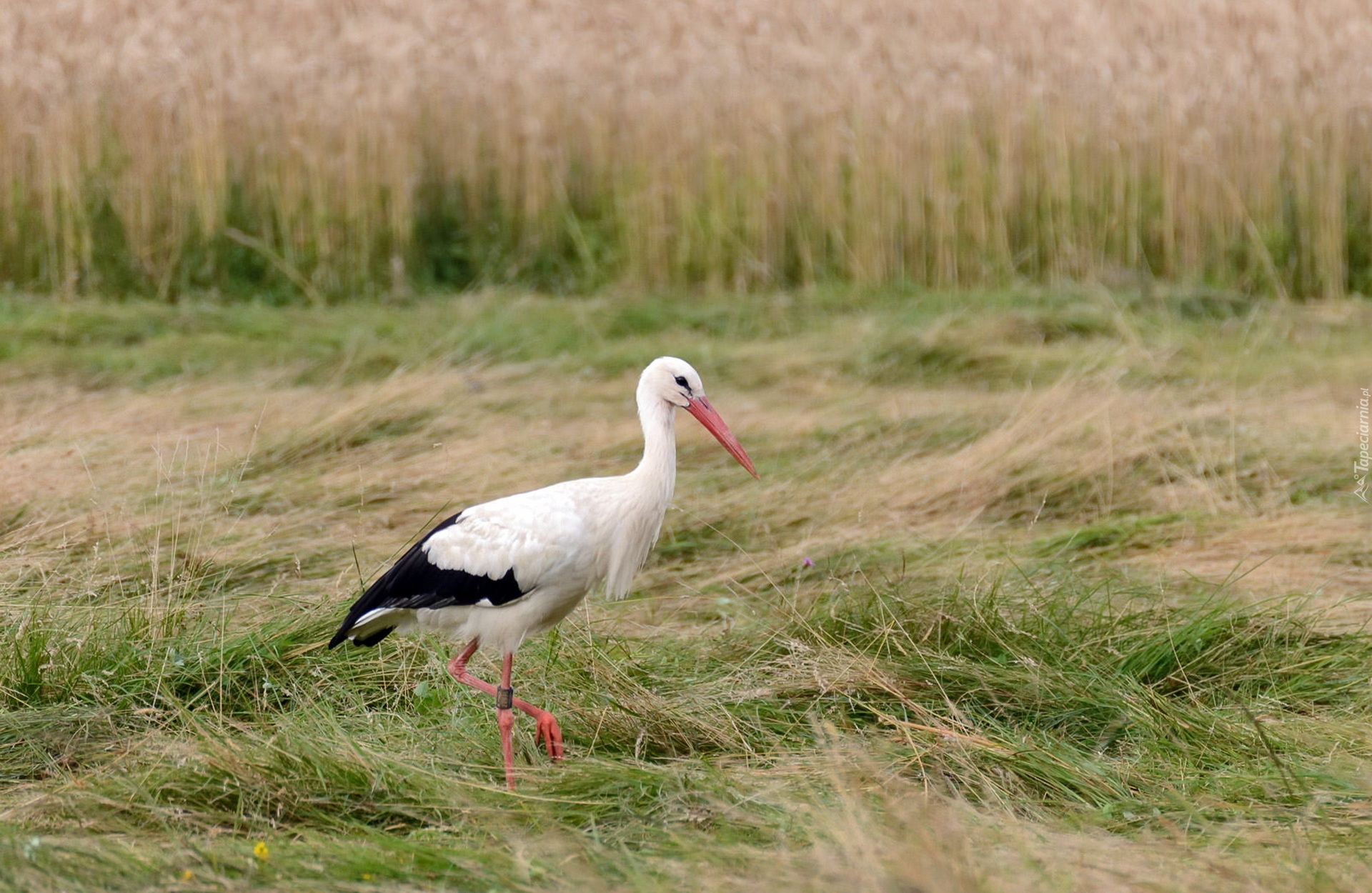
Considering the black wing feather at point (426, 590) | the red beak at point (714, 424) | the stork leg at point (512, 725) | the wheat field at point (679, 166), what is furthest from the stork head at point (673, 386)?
the wheat field at point (679, 166)

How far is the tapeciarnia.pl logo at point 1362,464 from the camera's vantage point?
4.75 m

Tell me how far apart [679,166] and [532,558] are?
5.92 m

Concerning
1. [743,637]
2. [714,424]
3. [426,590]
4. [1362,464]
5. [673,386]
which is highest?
[673,386]

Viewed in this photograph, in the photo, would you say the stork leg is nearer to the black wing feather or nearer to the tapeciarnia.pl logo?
the black wing feather

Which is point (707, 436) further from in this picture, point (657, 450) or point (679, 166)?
point (679, 166)

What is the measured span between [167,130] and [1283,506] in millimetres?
6478

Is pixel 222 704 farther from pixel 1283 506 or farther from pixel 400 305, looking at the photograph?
pixel 400 305

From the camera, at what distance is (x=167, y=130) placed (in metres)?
8.51

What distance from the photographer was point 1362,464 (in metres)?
4.97

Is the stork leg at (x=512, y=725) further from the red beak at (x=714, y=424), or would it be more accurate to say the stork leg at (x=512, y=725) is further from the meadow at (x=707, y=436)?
the red beak at (x=714, y=424)

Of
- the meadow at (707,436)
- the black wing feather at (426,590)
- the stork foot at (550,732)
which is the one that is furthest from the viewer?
the black wing feather at (426,590)

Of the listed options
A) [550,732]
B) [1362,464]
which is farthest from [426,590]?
[1362,464]

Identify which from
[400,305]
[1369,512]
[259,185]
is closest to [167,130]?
[259,185]

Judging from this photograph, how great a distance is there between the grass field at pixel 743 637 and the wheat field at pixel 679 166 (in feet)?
6.43
